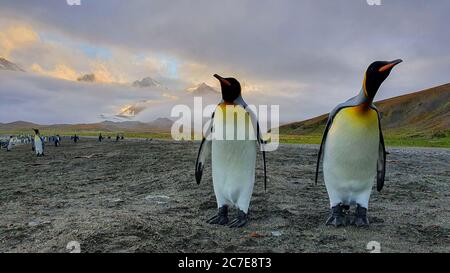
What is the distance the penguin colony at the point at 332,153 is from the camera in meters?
4.50

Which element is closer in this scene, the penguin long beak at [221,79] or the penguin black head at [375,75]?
the penguin black head at [375,75]

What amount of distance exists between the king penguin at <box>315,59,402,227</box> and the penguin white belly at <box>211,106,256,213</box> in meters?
1.02

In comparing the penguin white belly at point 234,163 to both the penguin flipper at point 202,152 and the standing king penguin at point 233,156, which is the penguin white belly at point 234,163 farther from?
the penguin flipper at point 202,152

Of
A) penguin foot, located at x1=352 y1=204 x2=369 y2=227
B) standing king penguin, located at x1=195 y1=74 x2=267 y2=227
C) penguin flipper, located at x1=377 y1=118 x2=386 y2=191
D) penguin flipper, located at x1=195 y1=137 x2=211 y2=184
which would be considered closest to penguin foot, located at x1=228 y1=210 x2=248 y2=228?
standing king penguin, located at x1=195 y1=74 x2=267 y2=227

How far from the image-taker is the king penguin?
14.7 ft

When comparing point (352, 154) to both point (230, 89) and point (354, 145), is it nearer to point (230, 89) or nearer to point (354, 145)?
point (354, 145)

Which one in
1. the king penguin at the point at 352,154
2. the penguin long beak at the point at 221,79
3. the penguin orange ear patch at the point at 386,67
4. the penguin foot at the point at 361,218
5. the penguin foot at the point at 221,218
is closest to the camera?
the penguin orange ear patch at the point at 386,67

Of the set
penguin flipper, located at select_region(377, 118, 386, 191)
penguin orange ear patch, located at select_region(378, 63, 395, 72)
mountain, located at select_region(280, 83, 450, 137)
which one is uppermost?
mountain, located at select_region(280, 83, 450, 137)

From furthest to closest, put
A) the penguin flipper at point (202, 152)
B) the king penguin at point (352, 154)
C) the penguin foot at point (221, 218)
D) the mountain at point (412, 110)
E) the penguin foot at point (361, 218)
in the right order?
the mountain at point (412, 110)
the penguin flipper at point (202, 152)
the penguin foot at point (221, 218)
the penguin foot at point (361, 218)
the king penguin at point (352, 154)

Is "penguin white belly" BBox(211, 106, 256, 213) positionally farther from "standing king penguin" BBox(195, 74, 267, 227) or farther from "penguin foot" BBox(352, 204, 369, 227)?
"penguin foot" BBox(352, 204, 369, 227)

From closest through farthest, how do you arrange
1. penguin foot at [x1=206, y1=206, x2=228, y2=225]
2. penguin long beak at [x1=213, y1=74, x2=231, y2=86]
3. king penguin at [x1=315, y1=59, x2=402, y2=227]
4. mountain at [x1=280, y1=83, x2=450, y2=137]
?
penguin long beak at [x1=213, y1=74, x2=231, y2=86] → king penguin at [x1=315, y1=59, x2=402, y2=227] → penguin foot at [x1=206, y1=206, x2=228, y2=225] → mountain at [x1=280, y1=83, x2=450, y2=137]

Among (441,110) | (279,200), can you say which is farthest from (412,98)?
(279,200)

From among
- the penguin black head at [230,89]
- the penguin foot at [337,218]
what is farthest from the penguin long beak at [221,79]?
the penguin foot at [337,218]
